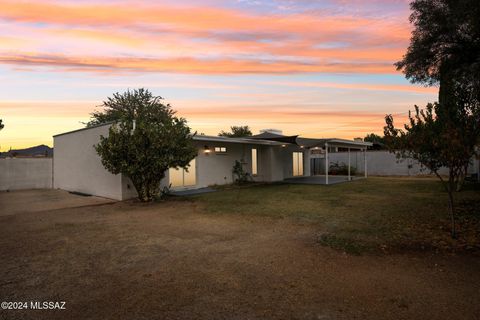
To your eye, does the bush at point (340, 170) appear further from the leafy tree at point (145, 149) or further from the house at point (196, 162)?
the leafy tree at point (145, 149)

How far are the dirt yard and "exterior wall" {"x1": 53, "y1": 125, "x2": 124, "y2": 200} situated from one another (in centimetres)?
594

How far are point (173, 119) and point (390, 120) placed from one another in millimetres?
8066

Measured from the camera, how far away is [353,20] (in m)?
10.7

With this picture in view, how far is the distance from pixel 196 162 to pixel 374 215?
386 inches

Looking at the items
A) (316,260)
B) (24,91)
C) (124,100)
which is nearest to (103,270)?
(316,260)

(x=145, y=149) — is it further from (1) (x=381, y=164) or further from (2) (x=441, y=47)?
(1) (x=381, y=164)

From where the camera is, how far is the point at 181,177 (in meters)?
15.4

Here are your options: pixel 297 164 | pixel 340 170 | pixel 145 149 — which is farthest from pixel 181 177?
pixel 340 170

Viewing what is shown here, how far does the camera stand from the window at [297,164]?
23062 mm

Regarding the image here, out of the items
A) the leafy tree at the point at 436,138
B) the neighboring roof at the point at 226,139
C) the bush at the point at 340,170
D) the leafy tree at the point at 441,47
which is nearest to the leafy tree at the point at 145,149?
the neighboring roof at the point at 226,139

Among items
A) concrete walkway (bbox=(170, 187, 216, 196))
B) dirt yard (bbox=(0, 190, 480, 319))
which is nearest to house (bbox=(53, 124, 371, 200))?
concrete walkway (bbox=(170, 187, 216, 196))

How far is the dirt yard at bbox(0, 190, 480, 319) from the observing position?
3383 mm

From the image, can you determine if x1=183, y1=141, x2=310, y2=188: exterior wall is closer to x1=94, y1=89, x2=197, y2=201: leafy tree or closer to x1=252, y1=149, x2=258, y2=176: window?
x1=252, y1=149, x2=258, y2=176: window

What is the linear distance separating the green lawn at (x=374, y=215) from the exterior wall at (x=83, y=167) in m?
4.05
